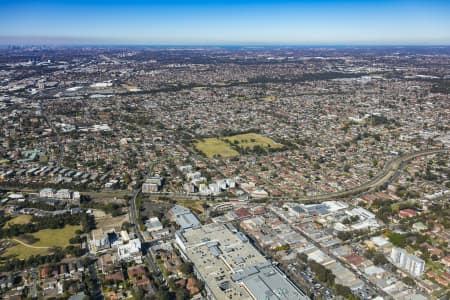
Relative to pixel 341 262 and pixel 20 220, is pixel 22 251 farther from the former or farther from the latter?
pixel 341 262

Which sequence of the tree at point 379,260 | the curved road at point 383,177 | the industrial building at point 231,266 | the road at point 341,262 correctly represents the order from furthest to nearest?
the curved road at point 383,177 < the tree at point 379,260 < the road at point 341,262 < the industrial building at point 231,266

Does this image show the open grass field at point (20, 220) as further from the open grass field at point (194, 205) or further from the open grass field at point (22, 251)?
the open grass field at point (194, 205)

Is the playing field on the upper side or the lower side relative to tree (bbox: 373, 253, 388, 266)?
lower

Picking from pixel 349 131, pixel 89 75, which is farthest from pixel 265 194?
pixel 89 75

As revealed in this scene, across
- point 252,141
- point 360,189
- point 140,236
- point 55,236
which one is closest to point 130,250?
point 140,236

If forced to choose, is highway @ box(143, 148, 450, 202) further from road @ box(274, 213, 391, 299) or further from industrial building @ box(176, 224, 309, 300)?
industrial building @ box(176, 224, 309, 300)

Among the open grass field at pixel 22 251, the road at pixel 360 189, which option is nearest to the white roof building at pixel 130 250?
the open grass field at pixel 22 251

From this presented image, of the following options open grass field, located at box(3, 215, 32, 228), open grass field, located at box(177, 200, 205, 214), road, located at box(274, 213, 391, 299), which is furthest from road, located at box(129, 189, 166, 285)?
road, located at box(274, 213, 391, 299)
